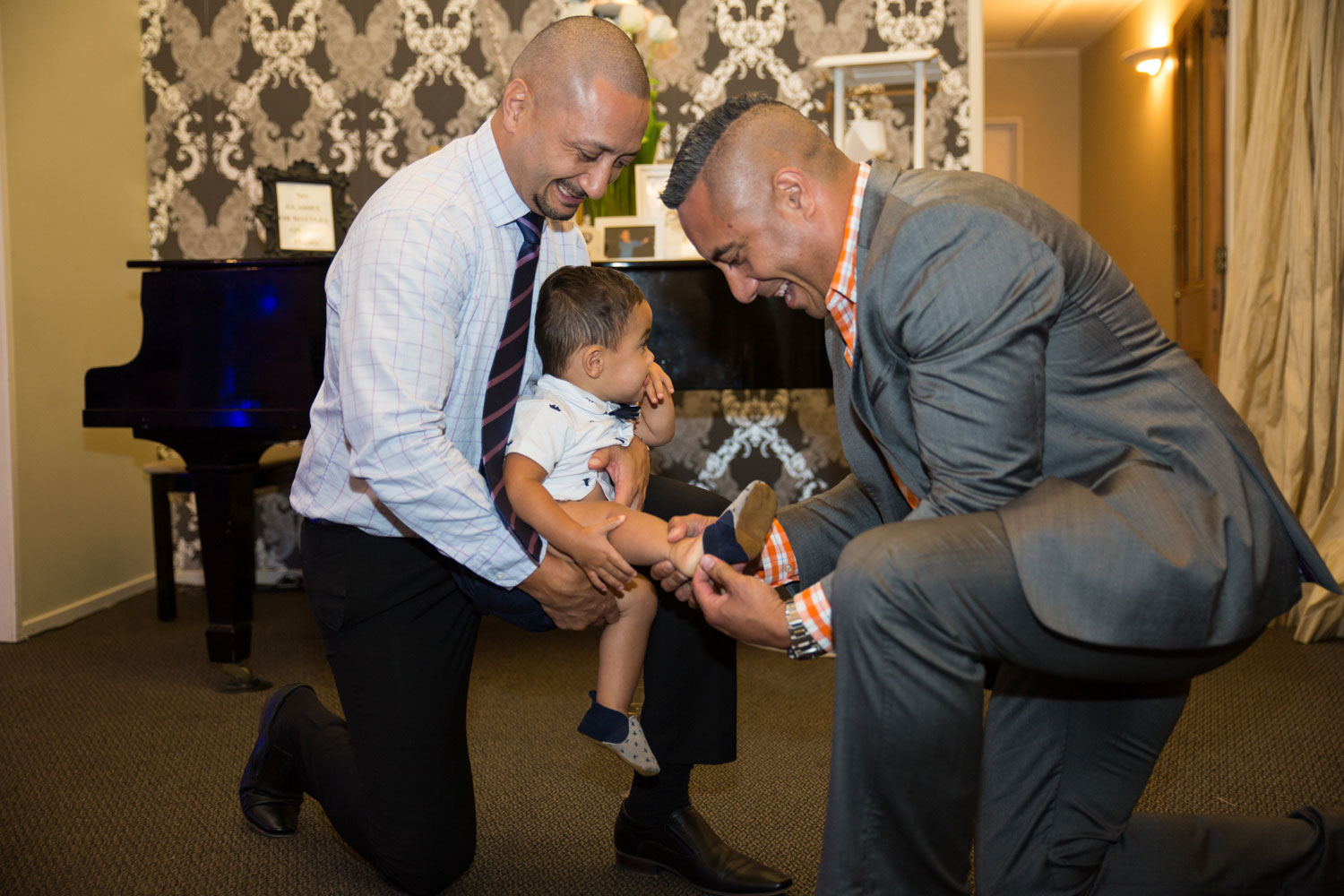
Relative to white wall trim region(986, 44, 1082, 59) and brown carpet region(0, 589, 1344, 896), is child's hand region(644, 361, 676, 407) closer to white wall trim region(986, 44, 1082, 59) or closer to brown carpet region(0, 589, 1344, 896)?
brown carpet region(0, 589, 1344, 896)

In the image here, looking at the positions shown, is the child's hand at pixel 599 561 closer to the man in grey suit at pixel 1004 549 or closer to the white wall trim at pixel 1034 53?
the man in grey suit at pixel 1004 549

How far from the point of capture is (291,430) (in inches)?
118

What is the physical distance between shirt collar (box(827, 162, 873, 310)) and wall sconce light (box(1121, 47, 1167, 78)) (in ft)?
20.2

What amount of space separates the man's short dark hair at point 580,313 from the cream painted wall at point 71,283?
98.5 inches

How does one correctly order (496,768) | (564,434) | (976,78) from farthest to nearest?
(976,78) → (496,768) → (564,434)

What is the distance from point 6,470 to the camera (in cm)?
350

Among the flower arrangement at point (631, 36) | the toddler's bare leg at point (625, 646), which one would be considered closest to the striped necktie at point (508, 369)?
the toddler's bare leg at point (625, 646)

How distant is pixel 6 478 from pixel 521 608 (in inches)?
103

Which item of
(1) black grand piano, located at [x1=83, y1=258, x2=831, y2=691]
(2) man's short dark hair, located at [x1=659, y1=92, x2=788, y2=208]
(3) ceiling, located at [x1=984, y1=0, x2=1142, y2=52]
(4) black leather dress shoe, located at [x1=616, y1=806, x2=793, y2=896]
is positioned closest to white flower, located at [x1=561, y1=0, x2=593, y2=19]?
(1) black grand piano, located at [x1=83, y1=258, x2=831, y2=691]

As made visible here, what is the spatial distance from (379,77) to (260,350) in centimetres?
188

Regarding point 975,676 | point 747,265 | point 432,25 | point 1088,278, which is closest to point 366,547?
point 747,265

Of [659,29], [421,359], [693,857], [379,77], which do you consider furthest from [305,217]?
[693,857]

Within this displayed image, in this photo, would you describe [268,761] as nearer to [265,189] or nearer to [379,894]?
[379,894]

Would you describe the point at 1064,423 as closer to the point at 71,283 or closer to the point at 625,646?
the point at 625,646
